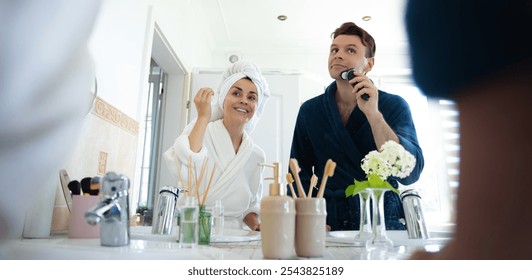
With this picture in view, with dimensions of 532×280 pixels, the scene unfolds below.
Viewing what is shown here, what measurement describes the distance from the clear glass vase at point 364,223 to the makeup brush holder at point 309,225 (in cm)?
17

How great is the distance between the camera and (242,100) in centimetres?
84

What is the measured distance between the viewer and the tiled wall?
23.9 inches

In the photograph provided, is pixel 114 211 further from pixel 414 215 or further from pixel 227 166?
pixel 414 215

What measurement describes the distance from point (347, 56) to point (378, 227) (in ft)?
1.31

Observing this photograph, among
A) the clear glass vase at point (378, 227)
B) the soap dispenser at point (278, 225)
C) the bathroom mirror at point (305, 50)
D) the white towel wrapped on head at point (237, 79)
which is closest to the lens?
the soap dispenser at point (278, 225)

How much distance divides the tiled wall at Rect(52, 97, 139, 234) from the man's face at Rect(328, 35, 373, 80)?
1.53 feet

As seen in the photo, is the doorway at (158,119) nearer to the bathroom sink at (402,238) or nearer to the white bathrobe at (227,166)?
the white bathrobe at (227,166)

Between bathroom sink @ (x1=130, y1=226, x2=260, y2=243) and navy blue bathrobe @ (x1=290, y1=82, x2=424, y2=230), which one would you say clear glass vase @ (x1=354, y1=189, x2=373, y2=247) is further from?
bathroom sink @ (x1=130, y1=226, x2=260, y2=243)

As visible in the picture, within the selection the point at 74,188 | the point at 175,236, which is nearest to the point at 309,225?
the point at 175,236

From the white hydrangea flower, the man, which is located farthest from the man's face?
the white hydrangea flower

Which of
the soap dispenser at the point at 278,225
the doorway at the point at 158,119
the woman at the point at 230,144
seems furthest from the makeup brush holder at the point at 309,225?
the doorway at the point at 158,119

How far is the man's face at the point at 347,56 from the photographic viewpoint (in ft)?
2.53

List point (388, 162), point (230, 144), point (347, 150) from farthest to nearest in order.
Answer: point (230, 144) < point (347, 150) < point (388, 162)
